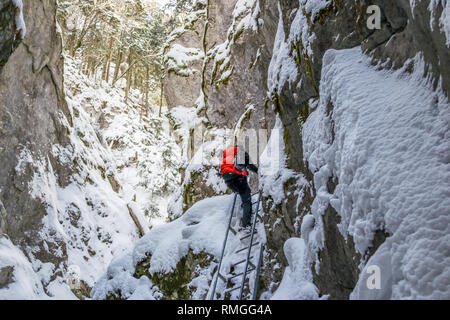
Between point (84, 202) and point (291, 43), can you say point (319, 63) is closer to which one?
point (291, 43)

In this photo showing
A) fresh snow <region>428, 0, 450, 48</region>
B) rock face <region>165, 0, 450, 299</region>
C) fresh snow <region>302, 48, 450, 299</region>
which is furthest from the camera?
rock face <region>165, 0, 450, 299</region>

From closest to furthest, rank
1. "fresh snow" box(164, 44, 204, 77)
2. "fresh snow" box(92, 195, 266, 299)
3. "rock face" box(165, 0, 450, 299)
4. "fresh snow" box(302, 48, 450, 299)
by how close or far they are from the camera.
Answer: "fresh snow" box(302, 48, 450, 299) → "rock face" box(165, 0, 450, 299) → "fresh snow" box(92, 195, 266, 299) → "fresh snow" box(164, 44, 204, 77)

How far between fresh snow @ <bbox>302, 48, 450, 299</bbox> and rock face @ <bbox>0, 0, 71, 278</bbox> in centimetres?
989

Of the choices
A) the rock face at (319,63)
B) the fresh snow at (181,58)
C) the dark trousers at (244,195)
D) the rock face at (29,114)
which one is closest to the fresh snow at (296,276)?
the rock face at (319,63)

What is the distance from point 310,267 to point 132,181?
2324 cm

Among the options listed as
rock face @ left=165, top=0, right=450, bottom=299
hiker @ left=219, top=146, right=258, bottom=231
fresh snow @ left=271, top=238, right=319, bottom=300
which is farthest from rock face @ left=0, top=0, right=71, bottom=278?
fresh snow @ left=271, top=238, right=319, bottom=300

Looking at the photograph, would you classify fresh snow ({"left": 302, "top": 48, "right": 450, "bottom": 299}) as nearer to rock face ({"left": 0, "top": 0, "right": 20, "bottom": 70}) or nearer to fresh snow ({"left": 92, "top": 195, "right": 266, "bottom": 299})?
fresh snow ({"left": 92, "top": 195, "right": 266, "bottom": 299})

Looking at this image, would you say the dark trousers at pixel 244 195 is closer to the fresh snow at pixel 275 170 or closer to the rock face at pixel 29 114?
the fresh snow at pixel 275 170

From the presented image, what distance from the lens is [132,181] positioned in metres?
27.5

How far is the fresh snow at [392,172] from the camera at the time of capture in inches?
119

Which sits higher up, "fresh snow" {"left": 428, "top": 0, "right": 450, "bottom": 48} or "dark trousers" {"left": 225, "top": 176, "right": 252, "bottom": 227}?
"fresh snow" {"left": 428, "top": 0, "right": 450, "bottom": 48}

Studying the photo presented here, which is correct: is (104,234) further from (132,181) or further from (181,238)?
(132,181)

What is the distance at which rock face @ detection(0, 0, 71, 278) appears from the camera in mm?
12766

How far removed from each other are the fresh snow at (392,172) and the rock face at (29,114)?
389 inches
